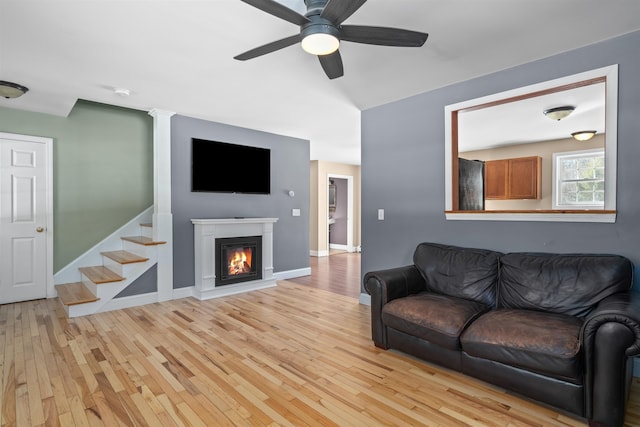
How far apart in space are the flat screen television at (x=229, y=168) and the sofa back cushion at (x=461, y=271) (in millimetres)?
2933

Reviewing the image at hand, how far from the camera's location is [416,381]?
231 cm

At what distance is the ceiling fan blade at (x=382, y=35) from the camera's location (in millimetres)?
1938

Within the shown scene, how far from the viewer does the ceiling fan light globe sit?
1.93 m

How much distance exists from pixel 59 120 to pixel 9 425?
12.7 ft

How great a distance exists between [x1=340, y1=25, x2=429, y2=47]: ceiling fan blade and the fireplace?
11.0 feet

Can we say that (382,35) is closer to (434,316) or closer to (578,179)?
(434,316)

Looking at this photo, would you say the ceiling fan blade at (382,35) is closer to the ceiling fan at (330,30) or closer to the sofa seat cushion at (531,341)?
the ceiling fan at (330,30)

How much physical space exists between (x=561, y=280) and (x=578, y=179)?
14.9ft

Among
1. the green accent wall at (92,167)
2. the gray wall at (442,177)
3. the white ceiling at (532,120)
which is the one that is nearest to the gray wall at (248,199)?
the green accent wall at (92,167)

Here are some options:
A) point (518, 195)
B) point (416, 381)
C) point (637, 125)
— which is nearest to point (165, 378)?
point (416, 381)

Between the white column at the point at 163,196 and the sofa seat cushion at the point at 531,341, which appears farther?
the white column at the point at 163,196

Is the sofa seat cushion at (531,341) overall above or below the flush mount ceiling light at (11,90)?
below

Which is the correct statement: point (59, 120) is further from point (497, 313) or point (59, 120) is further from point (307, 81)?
point (497, 313)

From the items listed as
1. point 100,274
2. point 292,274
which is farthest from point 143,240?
point 292,274
